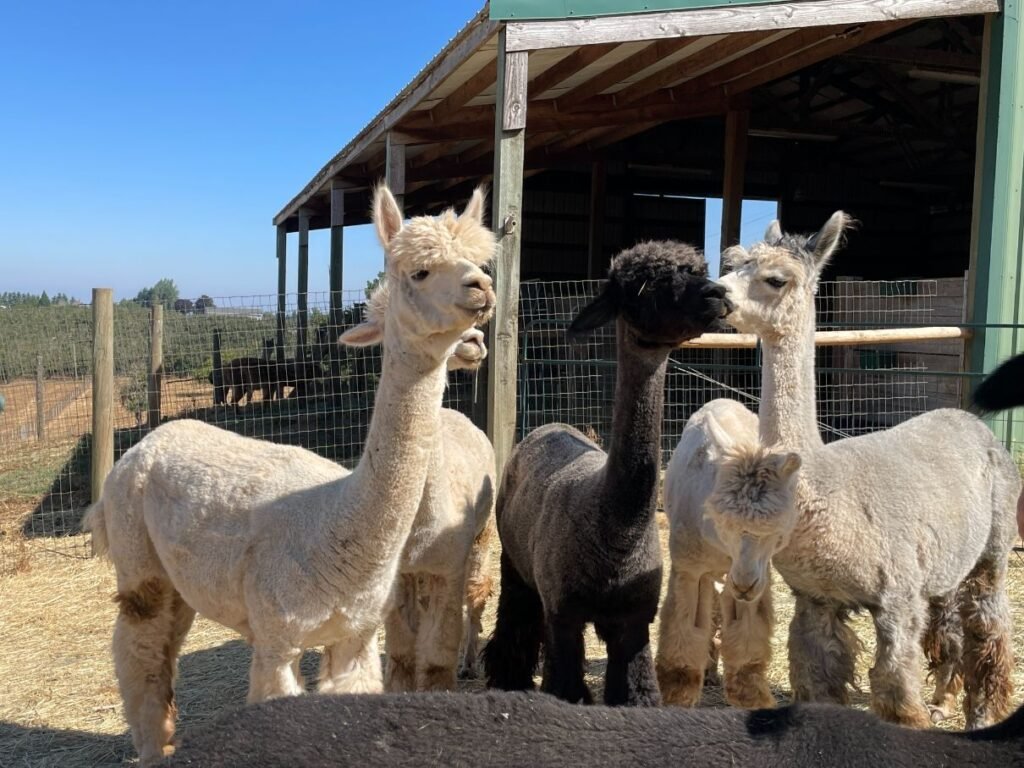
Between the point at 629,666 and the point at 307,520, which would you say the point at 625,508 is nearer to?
the point at 629,666

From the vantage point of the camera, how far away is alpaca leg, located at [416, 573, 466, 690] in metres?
3.63

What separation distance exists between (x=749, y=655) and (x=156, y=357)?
22.0 feet

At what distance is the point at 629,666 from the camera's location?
3271 mm

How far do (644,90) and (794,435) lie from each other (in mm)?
7276

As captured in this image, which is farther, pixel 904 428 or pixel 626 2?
pixel 626 2

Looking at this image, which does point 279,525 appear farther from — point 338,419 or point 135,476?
point 338,419

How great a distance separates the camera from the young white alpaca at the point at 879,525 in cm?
309

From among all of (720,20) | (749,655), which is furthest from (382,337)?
(720,20)

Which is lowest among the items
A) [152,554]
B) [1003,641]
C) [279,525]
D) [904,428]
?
[1003,641]

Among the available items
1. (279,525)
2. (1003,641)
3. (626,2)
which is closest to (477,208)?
(279,525)

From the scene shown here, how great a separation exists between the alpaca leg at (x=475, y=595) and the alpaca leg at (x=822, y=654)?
162cm

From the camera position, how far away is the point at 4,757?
3.83 metres

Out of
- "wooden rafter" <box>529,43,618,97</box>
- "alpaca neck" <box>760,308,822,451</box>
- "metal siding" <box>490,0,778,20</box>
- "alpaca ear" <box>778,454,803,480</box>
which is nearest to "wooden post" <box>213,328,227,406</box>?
"wooden rafter" <box>529,43,618,97</box>

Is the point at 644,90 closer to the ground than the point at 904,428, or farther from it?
farther from it
